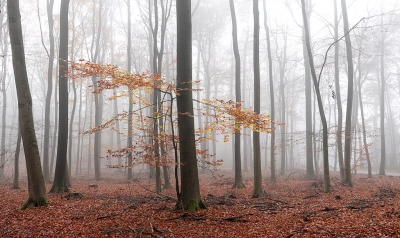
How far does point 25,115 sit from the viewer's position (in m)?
6.29

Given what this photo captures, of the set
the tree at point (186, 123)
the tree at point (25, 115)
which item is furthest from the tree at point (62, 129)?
the tree at point (186, 123)

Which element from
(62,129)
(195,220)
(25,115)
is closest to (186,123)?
(195,220)

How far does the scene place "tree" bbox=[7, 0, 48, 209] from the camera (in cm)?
629

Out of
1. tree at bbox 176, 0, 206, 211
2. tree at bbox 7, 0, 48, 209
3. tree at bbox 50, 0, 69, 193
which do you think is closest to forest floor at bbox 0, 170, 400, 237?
tree at bbox 176, 0, 206, 211

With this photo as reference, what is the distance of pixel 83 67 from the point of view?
5.97m

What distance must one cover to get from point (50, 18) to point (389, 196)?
62.1 feet

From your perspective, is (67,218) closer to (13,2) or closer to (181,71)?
(181,71)

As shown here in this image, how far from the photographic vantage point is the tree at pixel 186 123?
20.5 feet

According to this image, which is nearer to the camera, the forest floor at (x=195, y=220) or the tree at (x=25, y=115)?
the forest floor at (x=195, y=220)

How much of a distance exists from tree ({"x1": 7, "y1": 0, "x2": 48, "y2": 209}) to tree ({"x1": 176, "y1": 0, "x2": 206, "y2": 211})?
13.1ft

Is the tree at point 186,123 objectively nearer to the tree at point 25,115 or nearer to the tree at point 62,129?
the tree at point 25,115

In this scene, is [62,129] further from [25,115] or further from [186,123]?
[186,123]

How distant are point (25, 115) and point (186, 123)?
4371 millimetres

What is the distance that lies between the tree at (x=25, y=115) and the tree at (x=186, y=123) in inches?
157
